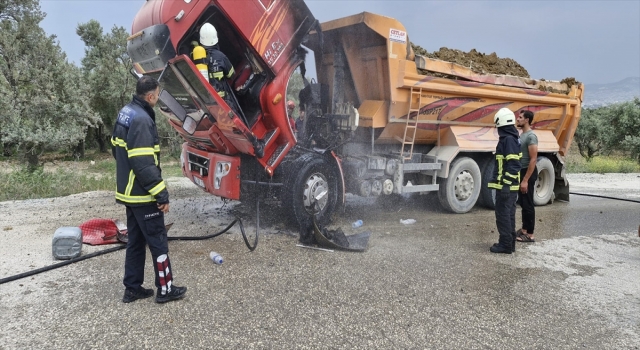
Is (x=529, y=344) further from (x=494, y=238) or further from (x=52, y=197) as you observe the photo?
(x=52, y=197)

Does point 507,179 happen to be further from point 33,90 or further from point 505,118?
point 33,90

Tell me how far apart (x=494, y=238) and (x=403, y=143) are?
6.39ft

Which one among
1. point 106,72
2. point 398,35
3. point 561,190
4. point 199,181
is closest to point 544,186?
point 561,190

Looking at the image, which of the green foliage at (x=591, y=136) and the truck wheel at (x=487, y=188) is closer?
the truck wheel at (x=487, y=188)

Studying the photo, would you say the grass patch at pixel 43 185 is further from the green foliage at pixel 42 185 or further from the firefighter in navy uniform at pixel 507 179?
the firefighter in navy uniform at pixel 507 179

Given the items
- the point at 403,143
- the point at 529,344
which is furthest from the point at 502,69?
the point at 529,344

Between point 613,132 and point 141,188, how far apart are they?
80.7 ft

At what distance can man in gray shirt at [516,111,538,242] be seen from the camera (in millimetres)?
5535

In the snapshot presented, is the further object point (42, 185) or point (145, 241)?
point (42, 185)

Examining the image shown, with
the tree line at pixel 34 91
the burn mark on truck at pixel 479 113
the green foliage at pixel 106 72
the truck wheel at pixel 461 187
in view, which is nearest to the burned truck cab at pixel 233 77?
the truck wheel at pixel 461 187

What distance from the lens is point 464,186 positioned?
7.52 m

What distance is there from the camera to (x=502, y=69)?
26.1 feet

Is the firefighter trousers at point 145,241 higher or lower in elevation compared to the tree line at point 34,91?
lower

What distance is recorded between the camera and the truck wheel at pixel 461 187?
24.1 feet
